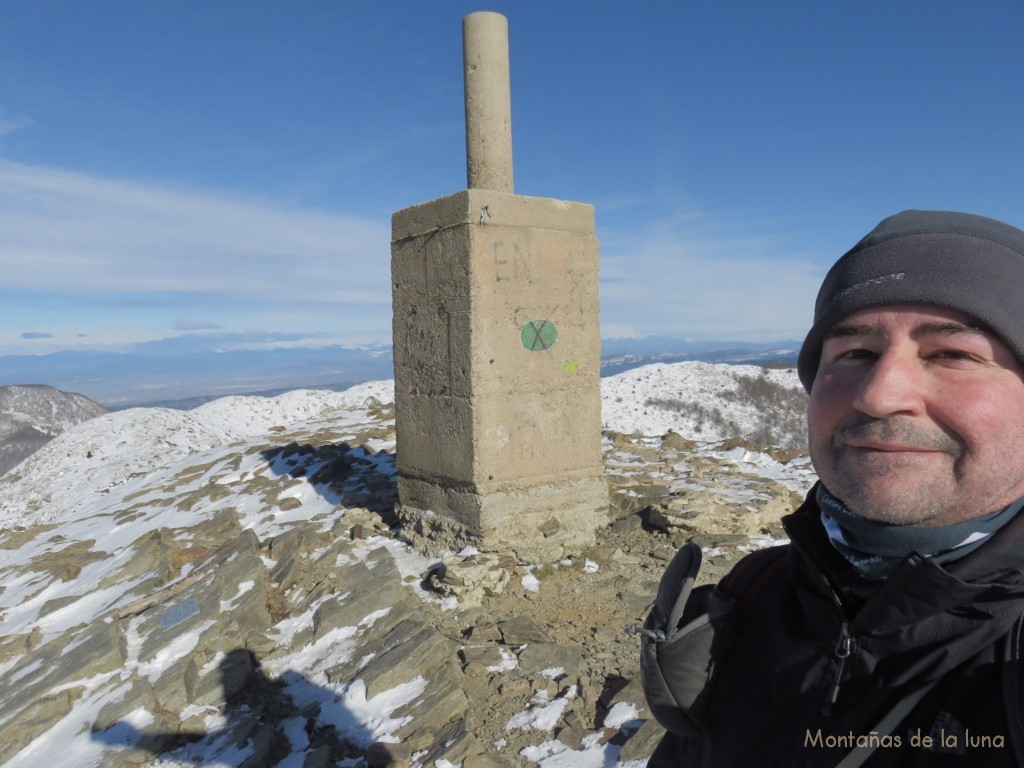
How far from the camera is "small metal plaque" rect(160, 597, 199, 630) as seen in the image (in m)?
5.72

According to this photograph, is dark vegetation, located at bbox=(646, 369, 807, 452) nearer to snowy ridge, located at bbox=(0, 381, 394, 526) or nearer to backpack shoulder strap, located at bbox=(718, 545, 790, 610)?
snowy ridge, located at bbox=(0, 381, 394, 526)

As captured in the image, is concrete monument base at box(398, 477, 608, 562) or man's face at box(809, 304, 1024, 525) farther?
concrete monument base at box(398, 477, 608, 562)

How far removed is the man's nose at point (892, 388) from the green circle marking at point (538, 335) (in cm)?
484

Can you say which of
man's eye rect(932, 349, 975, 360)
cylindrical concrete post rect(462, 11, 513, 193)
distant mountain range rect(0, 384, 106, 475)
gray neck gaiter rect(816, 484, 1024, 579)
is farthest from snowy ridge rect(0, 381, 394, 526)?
distant mountain range rect(0, 384, 106, 475)

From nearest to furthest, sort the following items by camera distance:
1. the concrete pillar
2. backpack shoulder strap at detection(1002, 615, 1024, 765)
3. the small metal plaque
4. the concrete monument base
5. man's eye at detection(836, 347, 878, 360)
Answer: backpack shoulder strap at detection(1002, 615, 1024, 765)
man's eye at detection(836, 347, 878, 360)
the small metal plaque
the concrete pillar
the concrete monument base

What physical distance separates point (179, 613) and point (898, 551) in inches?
241

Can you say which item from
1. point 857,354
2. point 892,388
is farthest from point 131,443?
point 892,388

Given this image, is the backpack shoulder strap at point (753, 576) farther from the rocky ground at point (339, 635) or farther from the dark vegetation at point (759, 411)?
the dark vegetation at point (759, 411)

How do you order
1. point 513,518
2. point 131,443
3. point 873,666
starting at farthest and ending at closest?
1. point 131,443
2. point 513,518
3. point 873,666

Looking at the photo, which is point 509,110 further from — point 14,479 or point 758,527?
point 14,479

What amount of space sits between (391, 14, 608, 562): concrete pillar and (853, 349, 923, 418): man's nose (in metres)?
4.69

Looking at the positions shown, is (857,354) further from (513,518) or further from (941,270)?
(513,518)

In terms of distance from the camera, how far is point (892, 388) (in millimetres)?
1336

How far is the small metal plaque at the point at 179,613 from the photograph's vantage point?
5.72 metres
